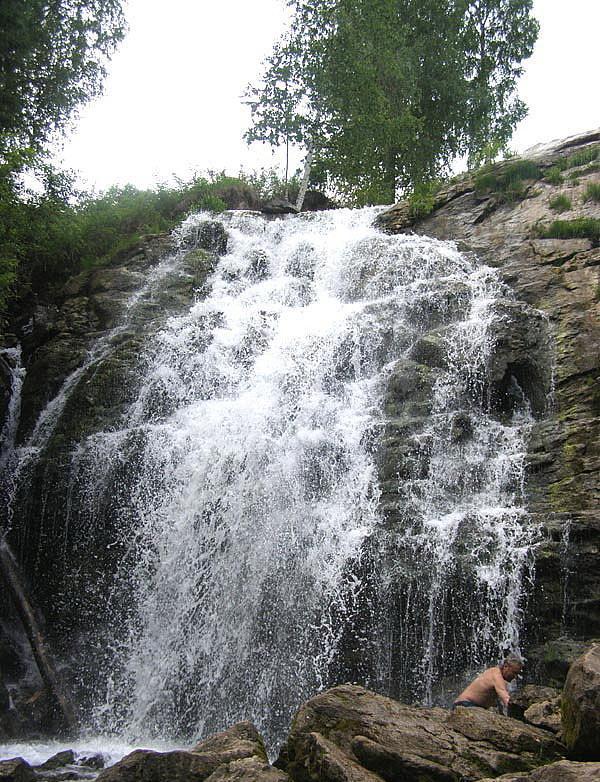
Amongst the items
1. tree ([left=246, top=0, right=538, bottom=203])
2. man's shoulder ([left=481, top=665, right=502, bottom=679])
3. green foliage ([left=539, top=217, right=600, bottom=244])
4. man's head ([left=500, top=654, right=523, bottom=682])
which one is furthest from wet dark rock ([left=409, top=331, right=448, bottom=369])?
tree ([left=246, top=0, right=538, bottom=203])

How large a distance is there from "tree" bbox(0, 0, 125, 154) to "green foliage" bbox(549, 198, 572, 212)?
38.8 ft

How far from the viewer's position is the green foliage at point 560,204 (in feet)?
48.9

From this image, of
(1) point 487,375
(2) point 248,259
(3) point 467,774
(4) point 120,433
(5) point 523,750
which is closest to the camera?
(3) point 467,774

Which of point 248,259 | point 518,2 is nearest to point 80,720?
point 248,259

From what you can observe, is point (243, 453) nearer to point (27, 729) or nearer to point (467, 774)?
point (27, 729)

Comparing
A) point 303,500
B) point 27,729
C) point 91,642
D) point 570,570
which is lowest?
point 27,729

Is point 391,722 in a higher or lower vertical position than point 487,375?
lower

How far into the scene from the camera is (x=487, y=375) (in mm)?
11523

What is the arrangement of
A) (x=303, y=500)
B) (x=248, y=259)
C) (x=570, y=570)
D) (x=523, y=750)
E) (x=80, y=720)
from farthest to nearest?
(x=248, y=259)
(x=303, y=500)
(x=80, y=720)
(x=570, y=570)
(x=523, y=750)

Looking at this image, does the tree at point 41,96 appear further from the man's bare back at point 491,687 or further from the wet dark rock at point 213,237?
the man's bare back at point 491,687

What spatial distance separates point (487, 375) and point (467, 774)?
738 centimetres

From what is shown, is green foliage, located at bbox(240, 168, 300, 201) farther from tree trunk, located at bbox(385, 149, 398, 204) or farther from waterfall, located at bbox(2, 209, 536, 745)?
waterfall, located at bbox(2, 209, 536, 745)

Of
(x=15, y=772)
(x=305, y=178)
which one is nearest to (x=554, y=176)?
(x=305, y=178)

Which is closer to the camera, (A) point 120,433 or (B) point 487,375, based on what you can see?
(B) point 487,375
